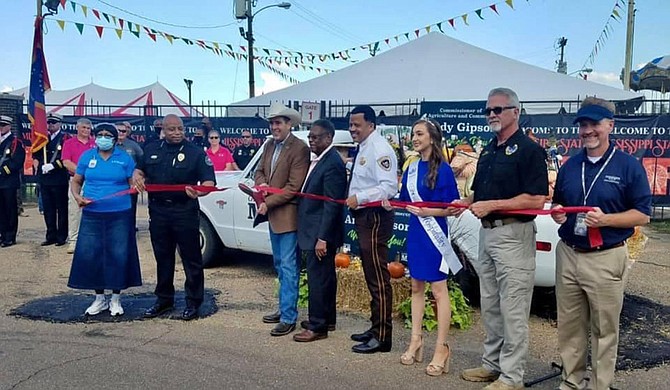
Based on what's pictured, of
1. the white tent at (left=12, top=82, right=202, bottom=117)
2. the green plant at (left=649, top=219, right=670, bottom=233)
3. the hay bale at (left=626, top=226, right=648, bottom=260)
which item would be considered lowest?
the green plant at (left=649, top=219, right=670, bottom=233)

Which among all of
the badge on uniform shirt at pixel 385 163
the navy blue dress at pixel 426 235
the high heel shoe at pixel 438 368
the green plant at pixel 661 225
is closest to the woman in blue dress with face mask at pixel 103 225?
the badge on uniform shirt at pixel 385 163

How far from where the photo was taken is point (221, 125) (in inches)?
701

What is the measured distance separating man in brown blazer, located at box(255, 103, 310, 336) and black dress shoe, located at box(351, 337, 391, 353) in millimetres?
812

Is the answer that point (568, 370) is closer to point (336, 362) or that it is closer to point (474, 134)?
point (336, 362)

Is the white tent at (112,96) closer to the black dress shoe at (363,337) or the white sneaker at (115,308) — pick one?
the white sneaker at (115,308)

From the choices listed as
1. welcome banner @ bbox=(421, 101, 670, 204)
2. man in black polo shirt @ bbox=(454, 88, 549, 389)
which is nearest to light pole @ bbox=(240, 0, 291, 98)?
welcome banner @ bbox=(421, 101, 670, 204)

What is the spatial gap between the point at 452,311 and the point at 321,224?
158cm

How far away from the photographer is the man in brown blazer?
570 centimetres

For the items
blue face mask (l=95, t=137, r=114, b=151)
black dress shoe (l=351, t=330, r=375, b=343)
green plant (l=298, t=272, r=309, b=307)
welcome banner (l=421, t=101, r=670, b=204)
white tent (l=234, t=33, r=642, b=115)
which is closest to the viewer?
black dress shoe (l=351, t=330, r=375, b=343)

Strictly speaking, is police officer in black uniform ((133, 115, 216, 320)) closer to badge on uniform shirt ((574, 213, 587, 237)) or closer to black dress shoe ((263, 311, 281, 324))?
black dress shoe ((263, 311, 281, 324))

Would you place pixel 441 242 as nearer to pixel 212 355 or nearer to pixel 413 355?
pixel 413 355

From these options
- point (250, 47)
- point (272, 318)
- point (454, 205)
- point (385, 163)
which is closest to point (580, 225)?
point (454, 205)

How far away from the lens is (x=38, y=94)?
10930 millimetres

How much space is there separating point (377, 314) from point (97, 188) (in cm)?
308
